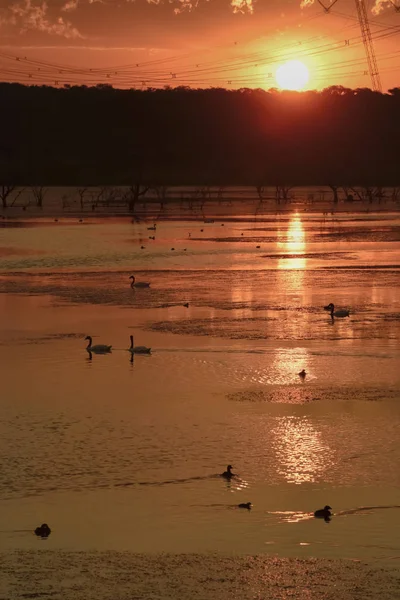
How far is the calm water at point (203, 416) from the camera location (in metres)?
9.90

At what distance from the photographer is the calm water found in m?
9.90

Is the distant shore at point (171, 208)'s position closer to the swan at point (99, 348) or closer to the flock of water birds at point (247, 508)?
the swan at point (99, 348)

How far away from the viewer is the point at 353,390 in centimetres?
1541

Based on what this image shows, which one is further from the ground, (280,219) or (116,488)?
(280,219)

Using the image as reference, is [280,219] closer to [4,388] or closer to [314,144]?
[4,388]

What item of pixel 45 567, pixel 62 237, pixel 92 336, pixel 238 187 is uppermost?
pixel 238 187

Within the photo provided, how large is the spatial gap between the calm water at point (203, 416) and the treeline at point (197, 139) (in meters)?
118

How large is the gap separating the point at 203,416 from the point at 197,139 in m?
151

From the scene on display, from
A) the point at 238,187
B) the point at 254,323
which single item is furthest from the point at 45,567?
the point at 238,187

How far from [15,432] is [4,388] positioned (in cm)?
268

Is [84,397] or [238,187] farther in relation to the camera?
[238,187]

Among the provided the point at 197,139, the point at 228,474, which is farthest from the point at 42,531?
the point at 197,139

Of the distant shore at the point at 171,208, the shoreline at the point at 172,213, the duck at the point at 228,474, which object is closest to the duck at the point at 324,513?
the duck at the point at 228,474

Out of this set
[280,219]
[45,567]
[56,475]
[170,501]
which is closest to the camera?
[45,567]
